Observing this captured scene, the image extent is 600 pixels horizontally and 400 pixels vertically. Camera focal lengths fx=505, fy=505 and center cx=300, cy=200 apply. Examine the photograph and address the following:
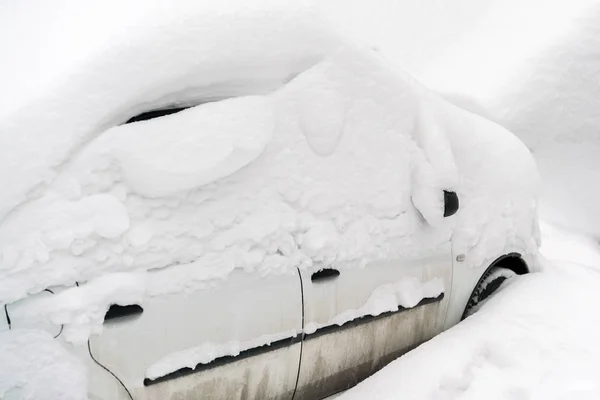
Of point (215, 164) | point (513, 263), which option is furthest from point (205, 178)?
point (513, 263)

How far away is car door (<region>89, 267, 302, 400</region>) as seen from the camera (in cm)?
177

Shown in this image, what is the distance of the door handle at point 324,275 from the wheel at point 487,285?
130 cm

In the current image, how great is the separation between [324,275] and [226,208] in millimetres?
614

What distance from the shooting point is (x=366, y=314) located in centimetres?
253

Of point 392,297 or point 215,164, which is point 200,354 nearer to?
point 215,164

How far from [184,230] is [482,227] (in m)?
2.07

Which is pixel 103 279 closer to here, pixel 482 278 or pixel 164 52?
pixel 164 52

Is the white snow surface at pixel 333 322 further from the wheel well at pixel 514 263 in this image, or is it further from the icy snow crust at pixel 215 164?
the wheel well at pixel 514 263

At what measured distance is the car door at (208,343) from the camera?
69.9 inches

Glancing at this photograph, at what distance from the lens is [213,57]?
1.96 metres

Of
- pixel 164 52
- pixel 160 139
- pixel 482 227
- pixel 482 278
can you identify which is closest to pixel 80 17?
pixel 164 52

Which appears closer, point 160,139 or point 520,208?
point 160,139

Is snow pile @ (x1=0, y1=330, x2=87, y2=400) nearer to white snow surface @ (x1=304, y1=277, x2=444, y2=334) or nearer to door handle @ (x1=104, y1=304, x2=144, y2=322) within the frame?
door handle @ (x1=104, y1=304, x2=144, y2=322)

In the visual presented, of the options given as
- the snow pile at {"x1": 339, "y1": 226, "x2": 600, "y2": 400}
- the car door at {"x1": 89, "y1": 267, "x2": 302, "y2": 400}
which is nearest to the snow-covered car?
the car door at {"x1": 89, "y1": 267, "x2": 302, "y2": 400}
